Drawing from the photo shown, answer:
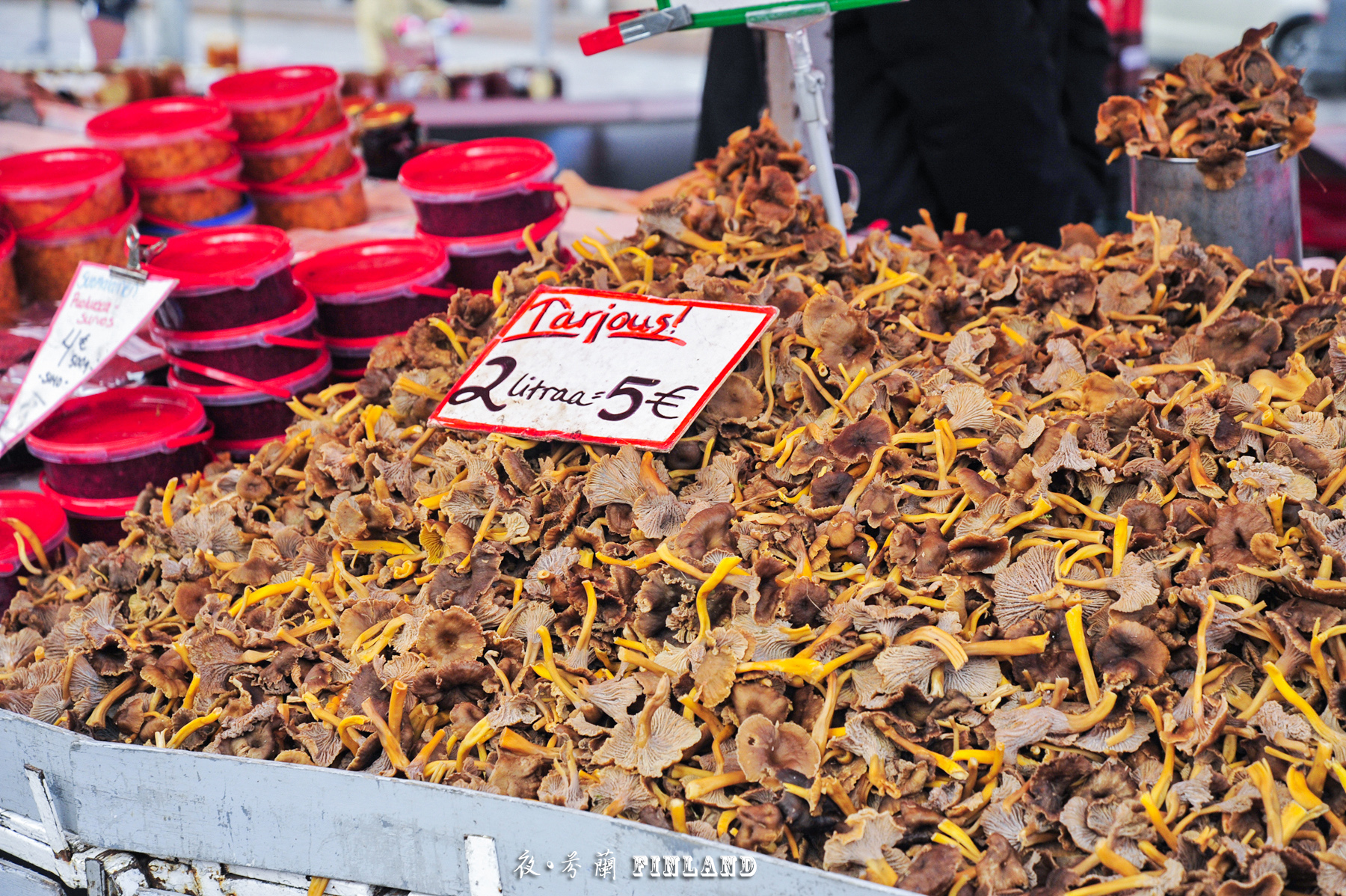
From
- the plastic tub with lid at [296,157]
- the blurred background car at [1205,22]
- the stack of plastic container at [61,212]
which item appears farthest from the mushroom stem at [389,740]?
the blurred background car at [1205,22]

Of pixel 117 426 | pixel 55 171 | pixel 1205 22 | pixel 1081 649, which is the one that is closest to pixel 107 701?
pixel 117 426

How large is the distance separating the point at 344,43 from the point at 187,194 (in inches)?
291

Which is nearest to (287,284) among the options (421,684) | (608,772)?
(421,684)

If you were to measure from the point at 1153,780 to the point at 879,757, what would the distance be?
0.16m

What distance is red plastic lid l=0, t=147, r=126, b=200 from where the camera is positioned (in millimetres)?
1349

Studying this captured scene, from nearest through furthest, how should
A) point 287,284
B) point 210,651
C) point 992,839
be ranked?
point 992,839, point 210,651, point 287,284

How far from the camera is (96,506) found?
3.78ft

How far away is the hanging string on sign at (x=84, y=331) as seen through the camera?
1.12 meters

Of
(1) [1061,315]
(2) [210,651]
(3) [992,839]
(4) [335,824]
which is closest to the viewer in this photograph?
(3) [992,839]

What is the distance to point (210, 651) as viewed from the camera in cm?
85

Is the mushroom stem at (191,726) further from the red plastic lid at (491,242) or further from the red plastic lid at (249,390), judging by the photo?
the red plastic lid at (491,242)

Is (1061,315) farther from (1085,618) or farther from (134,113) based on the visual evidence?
(134,113)

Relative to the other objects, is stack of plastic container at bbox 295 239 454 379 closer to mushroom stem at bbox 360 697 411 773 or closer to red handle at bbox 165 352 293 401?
red handle at bbox 165 352 293 401

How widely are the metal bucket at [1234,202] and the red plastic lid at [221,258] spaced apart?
94 centimetres
